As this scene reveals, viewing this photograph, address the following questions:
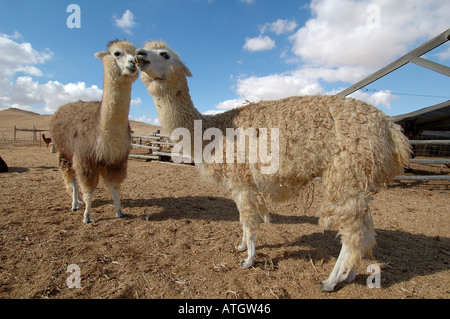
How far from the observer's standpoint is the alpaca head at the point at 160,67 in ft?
8.65

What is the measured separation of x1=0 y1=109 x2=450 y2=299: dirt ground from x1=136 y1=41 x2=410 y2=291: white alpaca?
42 centimetres

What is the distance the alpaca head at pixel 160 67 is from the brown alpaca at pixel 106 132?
1018mm

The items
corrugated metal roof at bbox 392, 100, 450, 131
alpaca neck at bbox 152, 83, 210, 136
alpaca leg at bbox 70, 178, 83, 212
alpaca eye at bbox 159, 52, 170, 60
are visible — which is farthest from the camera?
corrugated metal roof at bbox 392, 100, 450, 131

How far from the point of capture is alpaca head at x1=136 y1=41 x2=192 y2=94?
2.64 metres

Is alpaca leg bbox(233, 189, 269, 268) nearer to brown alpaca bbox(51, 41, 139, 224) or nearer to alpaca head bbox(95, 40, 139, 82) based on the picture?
brown alpaca bbox(51, 41, 139, 224)

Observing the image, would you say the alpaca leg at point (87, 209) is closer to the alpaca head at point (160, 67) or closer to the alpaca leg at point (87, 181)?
the alpaca leg at point (87, 181)

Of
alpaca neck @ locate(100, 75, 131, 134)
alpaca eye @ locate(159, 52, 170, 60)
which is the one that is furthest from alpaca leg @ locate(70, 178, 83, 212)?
alpaca eye @ locate(159, 52, 170, 60)

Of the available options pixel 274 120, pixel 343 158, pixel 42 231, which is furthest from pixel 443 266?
pixel 42 231

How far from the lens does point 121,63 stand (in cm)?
374

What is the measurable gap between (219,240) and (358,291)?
6.76 feet

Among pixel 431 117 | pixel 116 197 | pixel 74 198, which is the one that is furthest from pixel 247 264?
pixel 431 117

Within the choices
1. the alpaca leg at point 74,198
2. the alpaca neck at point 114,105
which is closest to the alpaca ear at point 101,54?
the alpaca neck at point 114,105

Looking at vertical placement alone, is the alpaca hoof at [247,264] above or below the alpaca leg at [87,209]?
below

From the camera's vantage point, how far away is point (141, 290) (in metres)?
2.53
